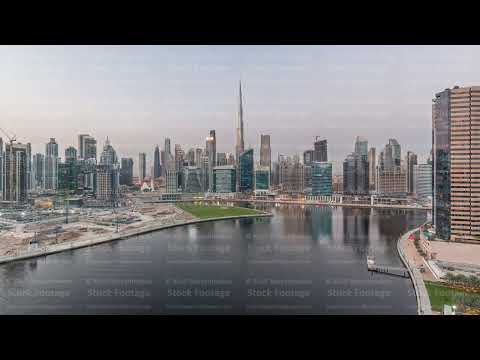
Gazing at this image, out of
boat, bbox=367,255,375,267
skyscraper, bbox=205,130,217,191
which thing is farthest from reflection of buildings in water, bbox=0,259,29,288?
boat, bbox=367,255,375,267

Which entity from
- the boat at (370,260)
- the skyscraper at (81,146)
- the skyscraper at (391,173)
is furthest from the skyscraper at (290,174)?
the skyscraper at (81,146)

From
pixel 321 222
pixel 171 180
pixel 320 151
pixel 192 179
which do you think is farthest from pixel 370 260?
pixel 171 180

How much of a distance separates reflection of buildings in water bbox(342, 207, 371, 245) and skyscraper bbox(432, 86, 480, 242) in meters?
1.21

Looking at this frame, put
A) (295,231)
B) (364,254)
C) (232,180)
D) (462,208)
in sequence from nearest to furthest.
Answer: (462,208)
(364,254)
(295,231)
(232,180)

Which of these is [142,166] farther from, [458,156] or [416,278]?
[458,156]

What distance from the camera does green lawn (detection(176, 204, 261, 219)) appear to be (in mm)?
4889

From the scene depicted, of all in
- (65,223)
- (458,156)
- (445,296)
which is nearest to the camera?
(445,296)

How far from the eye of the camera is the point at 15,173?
12.3 ft

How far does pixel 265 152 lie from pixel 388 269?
2.22 metres

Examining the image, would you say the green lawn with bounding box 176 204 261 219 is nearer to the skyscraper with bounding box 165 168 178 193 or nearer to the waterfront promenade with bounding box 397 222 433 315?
the skyscraper with bounding box 165 168 178 193
